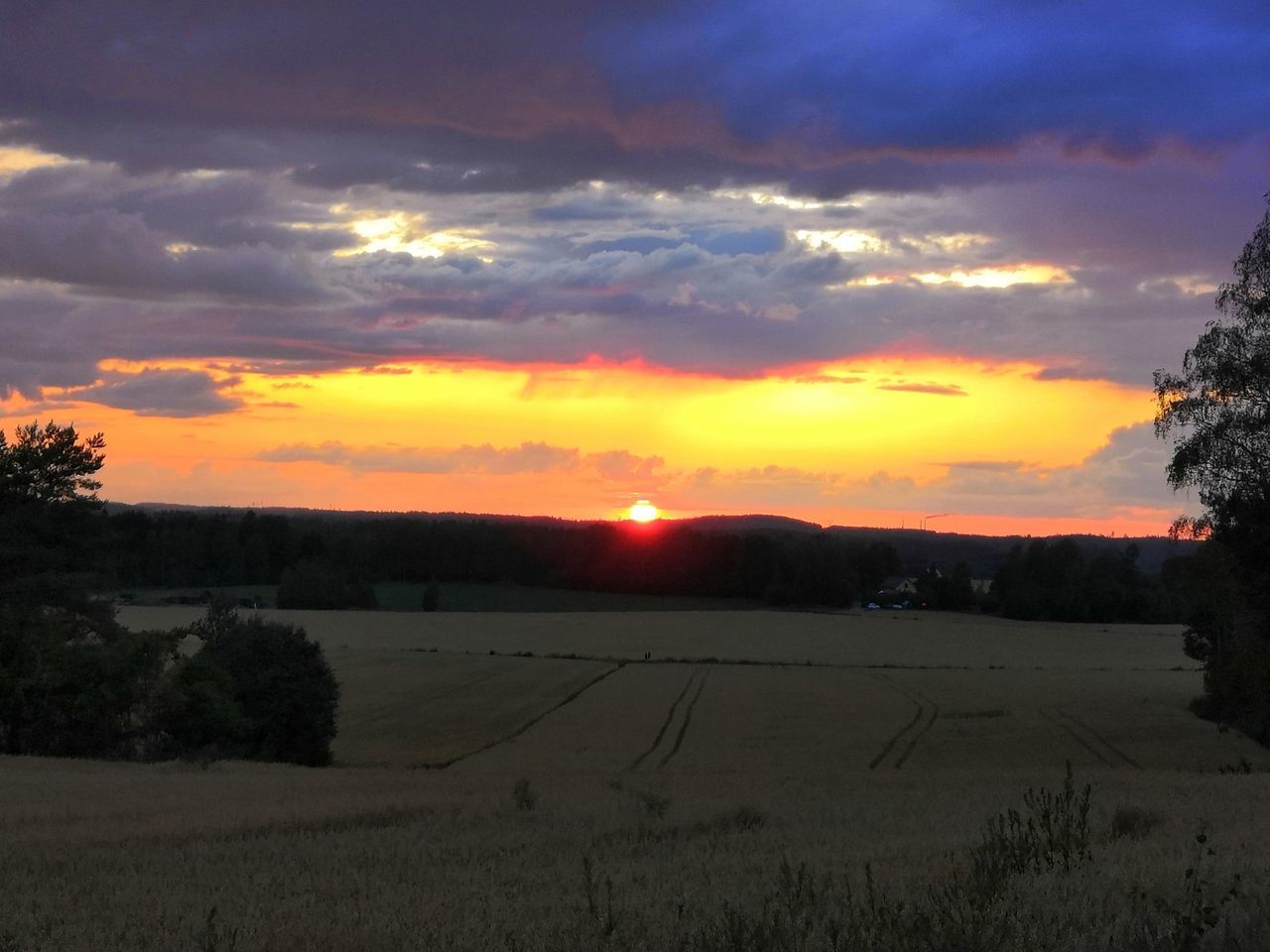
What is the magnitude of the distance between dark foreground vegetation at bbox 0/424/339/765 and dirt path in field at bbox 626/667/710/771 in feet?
33.7

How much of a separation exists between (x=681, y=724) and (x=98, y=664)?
21247 millimetres

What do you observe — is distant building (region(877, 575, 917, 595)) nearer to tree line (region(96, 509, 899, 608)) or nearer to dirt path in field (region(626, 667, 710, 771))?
tree line (region(96, 509, 899, 608))

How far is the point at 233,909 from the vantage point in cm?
815

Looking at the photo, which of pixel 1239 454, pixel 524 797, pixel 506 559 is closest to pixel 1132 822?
pixel 524 797

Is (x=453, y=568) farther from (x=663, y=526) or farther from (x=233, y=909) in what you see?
(x=233, y=909)

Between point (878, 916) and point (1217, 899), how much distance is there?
2124 millimetres

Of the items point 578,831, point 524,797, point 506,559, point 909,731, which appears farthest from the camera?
point 506,559

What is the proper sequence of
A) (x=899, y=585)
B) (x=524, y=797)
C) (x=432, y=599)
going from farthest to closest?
(x=899, y=585) → (x=432, y=599) → (x=524, y=797)

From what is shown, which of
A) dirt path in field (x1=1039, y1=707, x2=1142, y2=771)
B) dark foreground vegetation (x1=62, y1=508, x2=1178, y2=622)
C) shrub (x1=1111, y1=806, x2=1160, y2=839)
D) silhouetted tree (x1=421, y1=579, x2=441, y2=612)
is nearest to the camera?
shrub (x1=1111, y1=806, x2=1160, y2=839)

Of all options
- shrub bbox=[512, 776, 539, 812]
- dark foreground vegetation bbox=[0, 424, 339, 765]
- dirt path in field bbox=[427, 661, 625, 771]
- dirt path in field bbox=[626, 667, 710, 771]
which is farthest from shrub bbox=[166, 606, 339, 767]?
shrub bbox=[512, 776, 539, 812]

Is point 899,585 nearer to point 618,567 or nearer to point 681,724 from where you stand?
point 618,567

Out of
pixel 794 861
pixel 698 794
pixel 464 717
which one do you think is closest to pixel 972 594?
pixel 464 717

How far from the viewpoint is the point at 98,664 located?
3534cm

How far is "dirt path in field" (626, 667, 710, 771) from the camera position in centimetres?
3725
